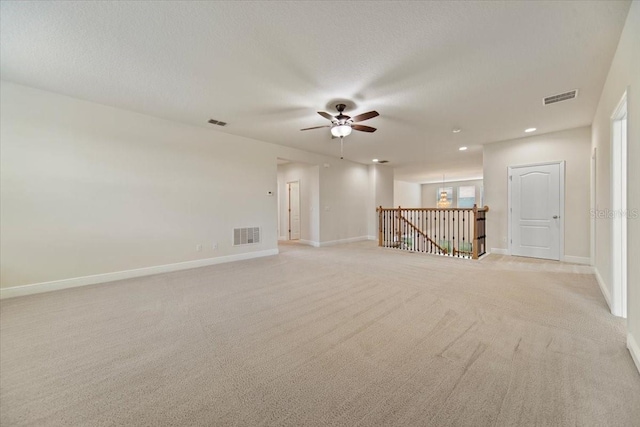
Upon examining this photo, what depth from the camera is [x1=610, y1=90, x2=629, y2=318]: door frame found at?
2.60 m

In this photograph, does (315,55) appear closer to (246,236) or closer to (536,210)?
(246,236)

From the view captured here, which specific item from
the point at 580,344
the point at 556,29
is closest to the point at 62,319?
the point at 580,344

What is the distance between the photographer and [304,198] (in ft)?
26.1

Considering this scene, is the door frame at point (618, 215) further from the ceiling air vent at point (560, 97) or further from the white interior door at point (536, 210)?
the white interior door at point (536, 210)

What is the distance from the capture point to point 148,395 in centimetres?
153

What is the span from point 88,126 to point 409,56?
4578mm

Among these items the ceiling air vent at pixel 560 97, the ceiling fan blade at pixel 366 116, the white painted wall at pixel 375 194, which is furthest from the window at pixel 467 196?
the ceiling fan blade at pixel 366 116

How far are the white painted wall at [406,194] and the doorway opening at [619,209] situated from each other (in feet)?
33.1

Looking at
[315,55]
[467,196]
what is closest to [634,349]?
[315,55]

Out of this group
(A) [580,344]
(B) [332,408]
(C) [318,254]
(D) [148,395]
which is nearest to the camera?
(B) [332,408]

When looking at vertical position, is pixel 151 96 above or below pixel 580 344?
above

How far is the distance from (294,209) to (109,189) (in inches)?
204

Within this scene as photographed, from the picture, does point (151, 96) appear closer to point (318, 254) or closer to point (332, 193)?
point (318, 254)

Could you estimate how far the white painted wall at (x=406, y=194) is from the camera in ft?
43.4
